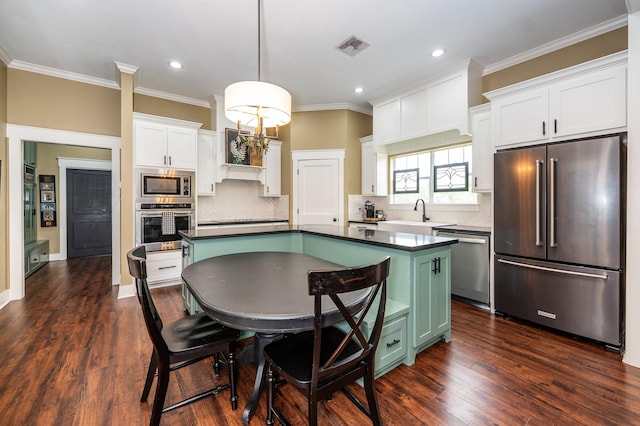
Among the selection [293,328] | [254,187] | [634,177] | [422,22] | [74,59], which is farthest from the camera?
[254,187]

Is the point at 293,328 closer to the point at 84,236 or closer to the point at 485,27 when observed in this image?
the point at 485,27

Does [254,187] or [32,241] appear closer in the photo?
[32,241]

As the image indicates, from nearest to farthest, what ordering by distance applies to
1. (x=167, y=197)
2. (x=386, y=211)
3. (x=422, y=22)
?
1. (x=422, y=22)
2. (x=167, y=197)
3. (x=386, y=211)

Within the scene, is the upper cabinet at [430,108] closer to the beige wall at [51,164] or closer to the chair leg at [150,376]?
the chair leg at [150,376]

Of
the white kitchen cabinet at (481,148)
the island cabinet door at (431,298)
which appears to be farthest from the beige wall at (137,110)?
the island cabinet door at (431,298)

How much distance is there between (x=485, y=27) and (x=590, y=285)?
257cm

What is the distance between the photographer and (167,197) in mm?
4074

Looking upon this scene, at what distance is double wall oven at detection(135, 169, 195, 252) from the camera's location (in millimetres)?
Result: 3887

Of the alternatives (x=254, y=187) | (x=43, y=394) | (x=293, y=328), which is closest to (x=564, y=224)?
(x=293, y=328)

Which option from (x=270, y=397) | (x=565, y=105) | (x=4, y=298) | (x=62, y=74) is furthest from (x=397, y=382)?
(x=62, y=74)

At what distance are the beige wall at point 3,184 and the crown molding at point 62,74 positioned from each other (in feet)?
0.49

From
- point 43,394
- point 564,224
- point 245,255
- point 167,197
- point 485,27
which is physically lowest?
point 43,394

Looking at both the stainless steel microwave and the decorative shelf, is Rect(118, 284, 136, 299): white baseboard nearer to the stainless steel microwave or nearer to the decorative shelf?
the stainless steel microwave

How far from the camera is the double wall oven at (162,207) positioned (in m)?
3.89
